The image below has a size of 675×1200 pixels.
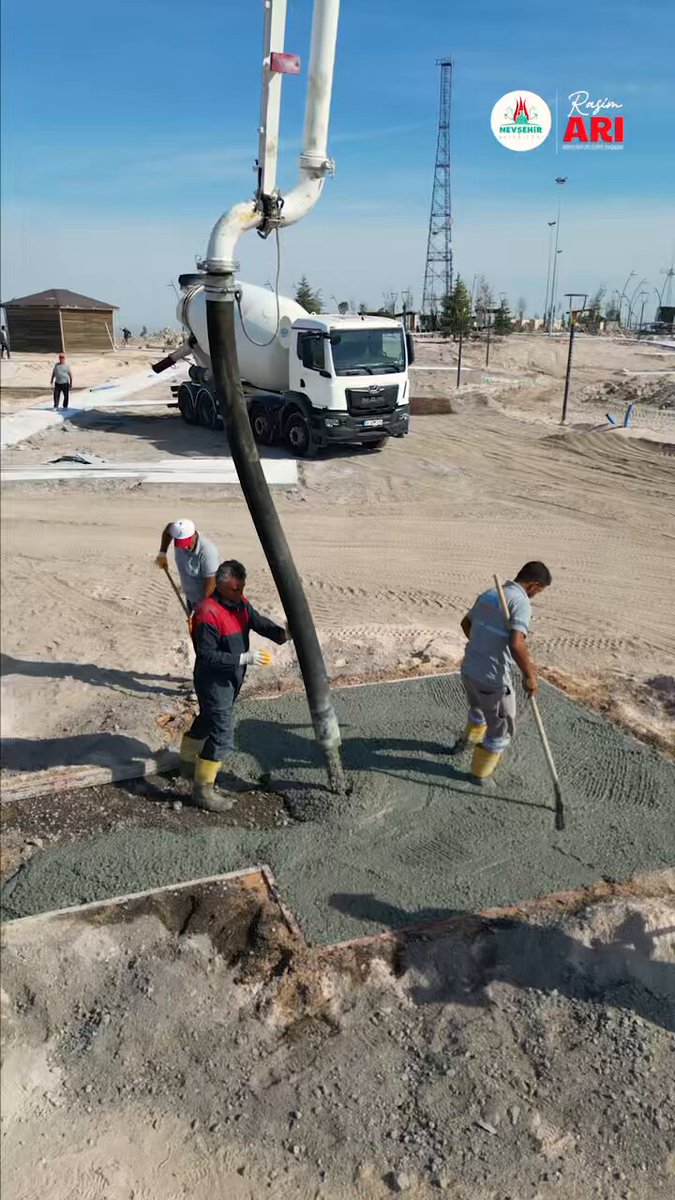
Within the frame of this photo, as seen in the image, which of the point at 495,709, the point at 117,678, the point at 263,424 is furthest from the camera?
the point at 263,424

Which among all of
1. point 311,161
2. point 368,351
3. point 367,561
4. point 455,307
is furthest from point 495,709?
point 455,307

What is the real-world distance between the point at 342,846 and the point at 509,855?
3.12 ft

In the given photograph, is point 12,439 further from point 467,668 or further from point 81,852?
point 467,668

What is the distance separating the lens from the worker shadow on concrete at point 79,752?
209 inches

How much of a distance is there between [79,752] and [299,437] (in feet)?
32.6

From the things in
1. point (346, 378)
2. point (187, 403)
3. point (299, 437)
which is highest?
point (346, 378)

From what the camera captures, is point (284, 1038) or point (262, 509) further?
point (262, 509)

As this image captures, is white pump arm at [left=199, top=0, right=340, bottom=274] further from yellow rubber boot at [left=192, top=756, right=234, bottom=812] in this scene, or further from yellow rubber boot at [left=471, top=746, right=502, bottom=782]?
yellow rubber boot at [left=471, top=746, right=502, bottom=782]

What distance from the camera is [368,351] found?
46.2 ft

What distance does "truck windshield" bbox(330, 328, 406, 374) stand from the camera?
13.7 metres

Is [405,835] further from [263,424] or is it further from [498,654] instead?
[263,424]

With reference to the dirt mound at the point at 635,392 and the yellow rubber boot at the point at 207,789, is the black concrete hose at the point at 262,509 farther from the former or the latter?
the dirt mound at the point at 635,392

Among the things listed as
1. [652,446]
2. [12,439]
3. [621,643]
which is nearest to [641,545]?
[621,643]

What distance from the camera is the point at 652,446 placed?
16391 mm
